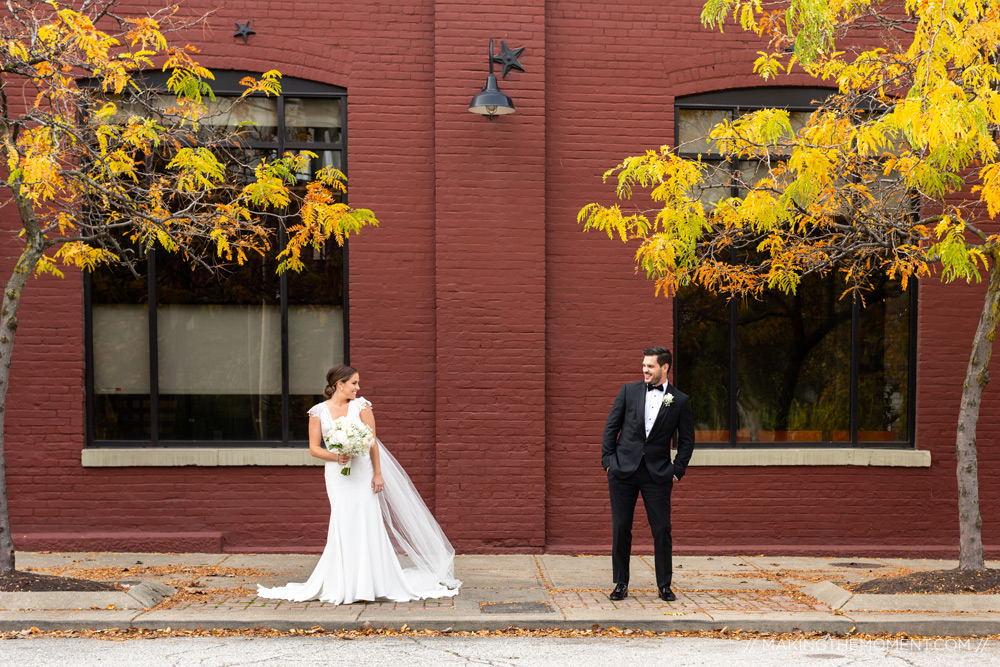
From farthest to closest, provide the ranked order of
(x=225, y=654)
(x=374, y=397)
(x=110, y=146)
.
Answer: (x=374, y=397) → (x=110, y=146) → (x=225, y=654)

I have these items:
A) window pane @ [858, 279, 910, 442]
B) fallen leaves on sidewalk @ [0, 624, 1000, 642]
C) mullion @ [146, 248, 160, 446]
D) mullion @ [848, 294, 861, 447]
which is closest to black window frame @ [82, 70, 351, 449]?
mullion @ [146, 248, 160, 446]

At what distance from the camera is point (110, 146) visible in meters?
7.38

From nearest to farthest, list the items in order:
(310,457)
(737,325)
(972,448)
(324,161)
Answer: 1. (972,448)
2. (310,457)
3. (324,161)
4. (737,325)

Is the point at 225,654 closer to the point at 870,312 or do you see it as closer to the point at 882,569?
the point at 882,569

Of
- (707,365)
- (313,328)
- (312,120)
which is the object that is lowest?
(707,365)

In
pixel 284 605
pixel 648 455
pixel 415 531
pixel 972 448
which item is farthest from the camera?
pixel 415 531

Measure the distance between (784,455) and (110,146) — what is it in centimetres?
702

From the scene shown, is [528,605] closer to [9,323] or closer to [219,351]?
[219,351]

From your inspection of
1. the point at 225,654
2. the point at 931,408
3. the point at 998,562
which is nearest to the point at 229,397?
the point at 225,654

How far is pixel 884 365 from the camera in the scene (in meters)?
9.47

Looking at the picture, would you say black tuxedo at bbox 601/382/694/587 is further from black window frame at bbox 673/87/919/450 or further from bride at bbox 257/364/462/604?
black window frame at bbox 673/87/919/450

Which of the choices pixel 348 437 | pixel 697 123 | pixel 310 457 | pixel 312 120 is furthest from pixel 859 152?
pixel 310 457

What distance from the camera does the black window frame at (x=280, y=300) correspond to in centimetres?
901

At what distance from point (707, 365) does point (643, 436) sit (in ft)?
8.84
